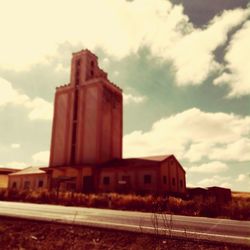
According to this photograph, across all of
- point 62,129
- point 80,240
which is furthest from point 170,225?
point 62,129

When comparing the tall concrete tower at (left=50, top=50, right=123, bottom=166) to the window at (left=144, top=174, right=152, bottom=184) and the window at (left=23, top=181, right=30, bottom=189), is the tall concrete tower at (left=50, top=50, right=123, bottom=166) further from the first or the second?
the window at (left=144, top=174, right=152, bottom=184)

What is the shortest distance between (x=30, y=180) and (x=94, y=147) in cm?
1530

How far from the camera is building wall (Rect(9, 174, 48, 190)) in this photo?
4645 cm

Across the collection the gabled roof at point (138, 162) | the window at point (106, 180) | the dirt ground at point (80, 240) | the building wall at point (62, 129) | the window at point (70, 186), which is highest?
the building wall at point (62, 129)

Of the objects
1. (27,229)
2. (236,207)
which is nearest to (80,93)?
(236,207)

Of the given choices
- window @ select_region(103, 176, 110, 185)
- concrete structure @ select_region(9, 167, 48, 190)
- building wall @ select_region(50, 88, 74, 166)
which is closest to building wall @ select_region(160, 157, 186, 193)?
window @ select_region(103, 176, 110, 185)

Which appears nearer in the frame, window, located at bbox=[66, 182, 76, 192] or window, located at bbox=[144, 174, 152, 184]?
window, located at bbox=[144, 174, 152, 184]

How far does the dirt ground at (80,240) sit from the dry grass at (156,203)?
371 centimetres

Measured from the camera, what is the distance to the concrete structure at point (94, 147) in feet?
120

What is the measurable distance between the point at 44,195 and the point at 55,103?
2429 centimetres

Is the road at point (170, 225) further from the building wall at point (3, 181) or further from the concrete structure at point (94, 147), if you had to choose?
the building wall at point (3, 181)

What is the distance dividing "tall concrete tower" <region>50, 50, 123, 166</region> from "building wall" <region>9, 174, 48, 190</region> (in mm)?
3456

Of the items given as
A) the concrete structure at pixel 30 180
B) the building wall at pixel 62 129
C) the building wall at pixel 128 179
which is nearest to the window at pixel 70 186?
the building wall at pixel 62 129

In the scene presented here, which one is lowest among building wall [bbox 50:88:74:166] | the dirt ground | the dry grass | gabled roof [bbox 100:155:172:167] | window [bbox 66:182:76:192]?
the dirt ground
